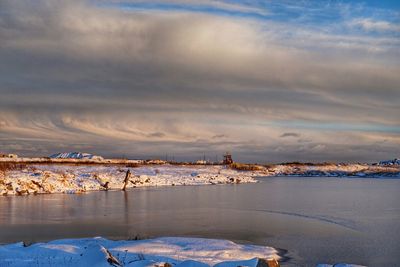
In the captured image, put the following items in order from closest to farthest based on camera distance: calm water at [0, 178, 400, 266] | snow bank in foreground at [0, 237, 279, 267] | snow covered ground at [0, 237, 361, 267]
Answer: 1. snow covered ground at [0, 237, 361, 267]
2. snow bank in foreground at [0, 237, 279, 267]
3. calm water at [0, 178, 400, 266]

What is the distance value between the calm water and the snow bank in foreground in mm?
1790

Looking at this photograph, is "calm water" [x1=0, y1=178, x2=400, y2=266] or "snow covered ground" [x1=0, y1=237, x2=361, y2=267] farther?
"calm water" [x1=0, y1=178, x2=400, y2=266]

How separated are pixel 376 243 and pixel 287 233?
3487 millimetres

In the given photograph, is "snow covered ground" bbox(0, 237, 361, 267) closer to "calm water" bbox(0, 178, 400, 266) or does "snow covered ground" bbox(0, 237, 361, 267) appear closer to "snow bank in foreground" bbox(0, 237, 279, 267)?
"snow bank in foreground" bbox(0, 237, 279, 267)

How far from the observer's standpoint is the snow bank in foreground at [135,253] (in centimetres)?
1056

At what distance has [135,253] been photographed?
515 inches

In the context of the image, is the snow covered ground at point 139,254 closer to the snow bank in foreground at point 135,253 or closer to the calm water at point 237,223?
the snow bank in foreground at point 135,253

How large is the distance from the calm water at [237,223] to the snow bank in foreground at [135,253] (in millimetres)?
1790

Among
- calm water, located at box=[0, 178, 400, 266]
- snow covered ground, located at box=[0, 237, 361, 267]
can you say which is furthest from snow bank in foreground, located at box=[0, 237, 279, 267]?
calm water, located at box=[0, 178, 400, 266]

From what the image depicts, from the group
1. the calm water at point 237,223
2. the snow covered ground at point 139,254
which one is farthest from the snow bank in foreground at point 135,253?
the calm water at point 237,223

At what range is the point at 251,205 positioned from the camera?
30.2m

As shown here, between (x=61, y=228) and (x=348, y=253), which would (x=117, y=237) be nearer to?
(x=61, y=228)

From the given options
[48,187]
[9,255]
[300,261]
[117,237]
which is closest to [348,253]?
[300,261]

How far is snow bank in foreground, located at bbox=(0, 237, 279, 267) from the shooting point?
416 inches
